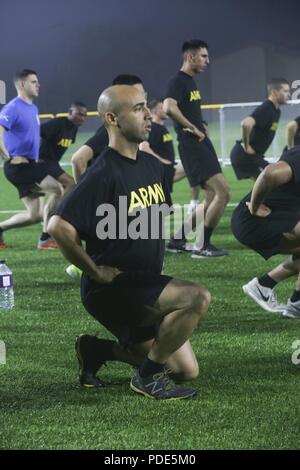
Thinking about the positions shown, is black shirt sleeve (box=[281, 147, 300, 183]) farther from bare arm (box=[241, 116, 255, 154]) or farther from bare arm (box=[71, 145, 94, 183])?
bare arm (box=[241, 116, 255, 154])

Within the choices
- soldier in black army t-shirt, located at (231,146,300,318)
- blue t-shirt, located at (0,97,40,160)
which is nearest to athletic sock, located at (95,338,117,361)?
soldier in black army t-shirt, located at (231,146,300,318)

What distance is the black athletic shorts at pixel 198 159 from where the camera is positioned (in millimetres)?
10305

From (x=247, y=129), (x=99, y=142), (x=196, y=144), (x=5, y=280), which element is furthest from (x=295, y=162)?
(x=247, y=129)

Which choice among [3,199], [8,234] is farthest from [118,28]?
[8,234]

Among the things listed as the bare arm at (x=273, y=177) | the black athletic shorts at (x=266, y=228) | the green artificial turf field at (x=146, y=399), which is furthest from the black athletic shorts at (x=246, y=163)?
the bare arm at (x=273, y=177)

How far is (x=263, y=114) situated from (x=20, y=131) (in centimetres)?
289

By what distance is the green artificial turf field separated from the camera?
172 inches

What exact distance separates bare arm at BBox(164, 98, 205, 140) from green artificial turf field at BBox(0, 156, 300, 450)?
2.29 meters

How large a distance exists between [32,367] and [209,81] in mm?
25025

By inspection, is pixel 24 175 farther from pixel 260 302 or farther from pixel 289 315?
pixel 289 315

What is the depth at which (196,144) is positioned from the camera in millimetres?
10500

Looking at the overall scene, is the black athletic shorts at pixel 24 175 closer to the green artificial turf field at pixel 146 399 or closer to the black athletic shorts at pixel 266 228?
the green artificial turf field at pixel 146 399

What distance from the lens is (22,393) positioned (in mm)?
5199

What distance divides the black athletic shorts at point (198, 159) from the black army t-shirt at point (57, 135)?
75.8 inches
